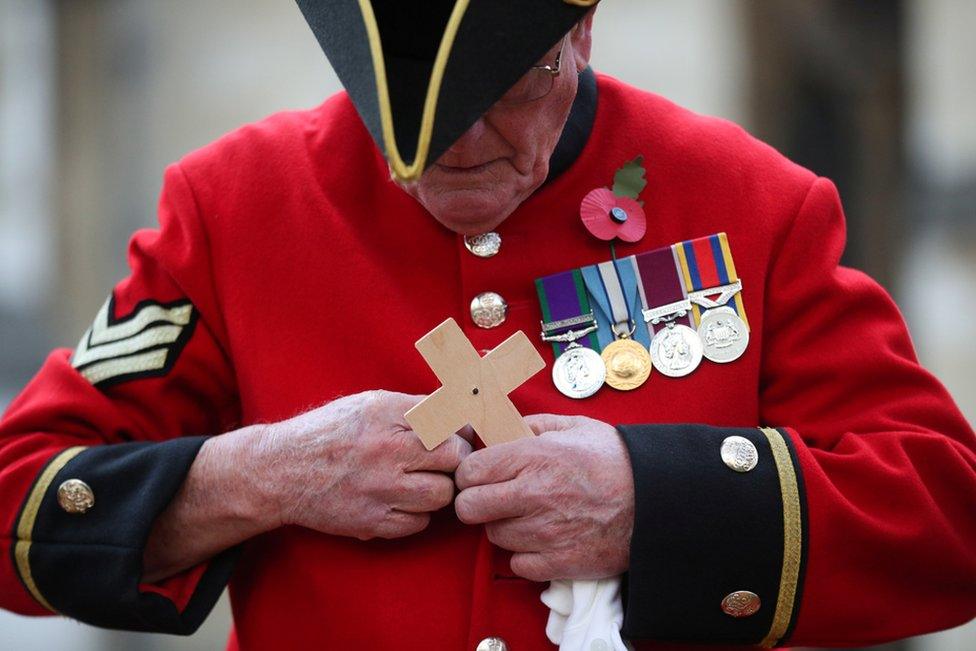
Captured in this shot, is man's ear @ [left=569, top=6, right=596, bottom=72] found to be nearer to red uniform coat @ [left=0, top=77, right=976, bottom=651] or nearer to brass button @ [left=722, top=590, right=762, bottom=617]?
red uniform coat @ [left=0, top=77, right=976, bottom=651]

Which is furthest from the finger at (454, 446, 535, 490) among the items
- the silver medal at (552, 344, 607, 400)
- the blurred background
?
the blurred background

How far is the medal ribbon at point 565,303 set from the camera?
280cm

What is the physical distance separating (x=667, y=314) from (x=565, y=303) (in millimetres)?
171

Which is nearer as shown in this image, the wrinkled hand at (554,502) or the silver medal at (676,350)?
the wrinkled hand at (554,502)

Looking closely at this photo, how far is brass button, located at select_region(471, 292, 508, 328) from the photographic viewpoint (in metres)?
2.80

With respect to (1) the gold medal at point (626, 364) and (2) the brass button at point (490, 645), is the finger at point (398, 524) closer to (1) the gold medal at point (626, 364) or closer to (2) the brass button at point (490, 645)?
(2) the brass button at point (490, 645)

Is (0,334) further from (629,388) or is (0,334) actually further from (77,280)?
(629,388)

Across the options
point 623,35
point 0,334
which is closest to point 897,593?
point 623,35

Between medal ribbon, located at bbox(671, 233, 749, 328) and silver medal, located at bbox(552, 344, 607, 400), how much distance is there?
0.19 m

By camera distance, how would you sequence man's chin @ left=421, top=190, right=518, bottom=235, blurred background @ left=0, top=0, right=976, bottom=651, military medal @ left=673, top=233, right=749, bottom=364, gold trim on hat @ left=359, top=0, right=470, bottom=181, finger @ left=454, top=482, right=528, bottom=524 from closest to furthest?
gold trim on hat @ left=359, top=0, right=470, bottom=181 → finger @ left=454, top=482, right=528, bottom=524 → man's chin @ left=421, top=190, right=518, bottom=235 → military medal @ left=673, top=233, right=749, bottom=364 → blurred background @ left=0, top=0, right=976, bottom=651

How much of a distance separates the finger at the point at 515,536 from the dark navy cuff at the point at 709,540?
152 millimetres

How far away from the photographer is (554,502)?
2535 mm

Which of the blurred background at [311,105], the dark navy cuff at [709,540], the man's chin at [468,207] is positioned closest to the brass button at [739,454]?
the dark navy cuff at [709,540]

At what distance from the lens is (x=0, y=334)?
766 centimetres
